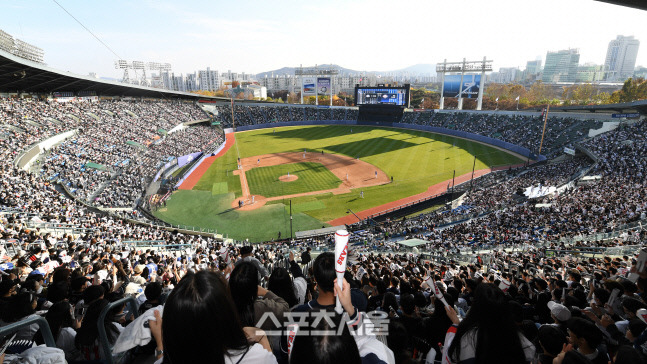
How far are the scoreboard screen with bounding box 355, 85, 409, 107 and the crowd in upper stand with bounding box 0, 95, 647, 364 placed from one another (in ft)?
132

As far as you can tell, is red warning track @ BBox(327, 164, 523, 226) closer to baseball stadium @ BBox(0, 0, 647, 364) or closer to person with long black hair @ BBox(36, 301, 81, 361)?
baseball stadium @ BBox(0, 0, 647, 364)

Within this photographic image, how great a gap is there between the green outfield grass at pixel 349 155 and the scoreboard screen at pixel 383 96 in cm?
592

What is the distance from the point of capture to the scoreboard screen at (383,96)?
7075cm

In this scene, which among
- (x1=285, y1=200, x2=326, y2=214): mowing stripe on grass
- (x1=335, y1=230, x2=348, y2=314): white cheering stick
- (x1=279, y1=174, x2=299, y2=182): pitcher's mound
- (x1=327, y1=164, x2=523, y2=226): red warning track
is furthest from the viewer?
(x1=279, y1=174, x2=299, y2=182): pitcher's mound

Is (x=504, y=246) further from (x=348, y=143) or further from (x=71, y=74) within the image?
(x=71, y=74)

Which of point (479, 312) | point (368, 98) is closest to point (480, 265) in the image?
point (479, 312)

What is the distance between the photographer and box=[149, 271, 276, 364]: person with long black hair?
2.09m

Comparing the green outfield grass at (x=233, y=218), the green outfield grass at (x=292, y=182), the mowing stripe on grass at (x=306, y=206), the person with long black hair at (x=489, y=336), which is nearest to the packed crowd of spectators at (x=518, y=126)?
the green outfield grass at (x=292, y=182)

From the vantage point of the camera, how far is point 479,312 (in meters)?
3.12

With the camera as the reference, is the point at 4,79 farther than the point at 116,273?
Yes

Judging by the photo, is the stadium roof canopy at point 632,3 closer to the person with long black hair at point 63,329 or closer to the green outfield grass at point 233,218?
the person with long black hair at point 63,329

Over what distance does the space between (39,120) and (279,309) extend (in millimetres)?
46063

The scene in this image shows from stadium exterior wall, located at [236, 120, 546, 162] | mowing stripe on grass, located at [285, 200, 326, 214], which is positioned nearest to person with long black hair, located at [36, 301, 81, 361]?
mowing stripe on grass, located at [285, 200, 326, 214]

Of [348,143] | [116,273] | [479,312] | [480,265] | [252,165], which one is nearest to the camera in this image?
[479,312]
